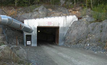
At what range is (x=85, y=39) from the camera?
14.7m

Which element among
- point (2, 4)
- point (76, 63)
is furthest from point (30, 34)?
point (2, 4)

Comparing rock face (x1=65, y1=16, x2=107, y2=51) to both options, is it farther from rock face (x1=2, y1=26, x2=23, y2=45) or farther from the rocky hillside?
rock face (x1=2, y1=26, x2=23, y2=45)

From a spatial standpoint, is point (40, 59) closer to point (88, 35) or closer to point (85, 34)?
point (88, 35)

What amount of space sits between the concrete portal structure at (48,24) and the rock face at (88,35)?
3.18 feet

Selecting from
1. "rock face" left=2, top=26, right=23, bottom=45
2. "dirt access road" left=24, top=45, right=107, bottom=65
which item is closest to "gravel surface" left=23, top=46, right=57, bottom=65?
"dirt access road" left=24, top=45, right=107, bottom=65

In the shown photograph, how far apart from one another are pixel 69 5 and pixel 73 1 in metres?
3.47

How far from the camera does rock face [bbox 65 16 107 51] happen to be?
12736 millimetres

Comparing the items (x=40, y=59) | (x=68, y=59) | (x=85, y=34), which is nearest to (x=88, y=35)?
(x=85, y=34)

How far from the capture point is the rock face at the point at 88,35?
41.8ft

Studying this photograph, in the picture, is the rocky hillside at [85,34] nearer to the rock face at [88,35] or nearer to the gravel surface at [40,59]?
the rock face at [88,35]

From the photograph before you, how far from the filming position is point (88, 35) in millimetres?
14719

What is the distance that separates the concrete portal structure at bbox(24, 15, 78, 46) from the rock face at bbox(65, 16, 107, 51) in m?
0.97

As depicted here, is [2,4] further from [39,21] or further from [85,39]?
[85,39]

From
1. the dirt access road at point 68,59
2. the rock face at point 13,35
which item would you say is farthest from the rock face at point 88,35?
the rock face at point 13,35
